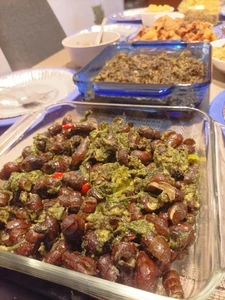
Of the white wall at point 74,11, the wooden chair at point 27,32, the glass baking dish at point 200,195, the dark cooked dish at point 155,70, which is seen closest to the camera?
the glass baking dish at point 200,195

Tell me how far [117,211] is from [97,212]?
0.14 feet

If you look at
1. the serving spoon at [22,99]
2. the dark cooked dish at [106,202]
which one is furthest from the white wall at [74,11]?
the dark cooked dish at [106,202]

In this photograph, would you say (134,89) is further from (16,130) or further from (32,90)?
(32,90)

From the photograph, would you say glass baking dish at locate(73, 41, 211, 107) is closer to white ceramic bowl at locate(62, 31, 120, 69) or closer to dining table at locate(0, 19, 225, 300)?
white ceramic bowl at locate(62, 31, 120, 69)

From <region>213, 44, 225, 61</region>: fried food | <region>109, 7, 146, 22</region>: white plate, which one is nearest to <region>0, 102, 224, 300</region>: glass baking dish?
<region>213, 44, 225, 61</region>: fried food

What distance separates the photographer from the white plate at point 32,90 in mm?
1096

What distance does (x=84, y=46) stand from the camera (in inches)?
52.5

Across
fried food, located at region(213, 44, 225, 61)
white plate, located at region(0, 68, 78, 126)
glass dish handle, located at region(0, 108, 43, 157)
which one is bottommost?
fried food, located at region(213, 44, 225, 61)

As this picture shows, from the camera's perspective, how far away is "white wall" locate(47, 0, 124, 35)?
3.29 m

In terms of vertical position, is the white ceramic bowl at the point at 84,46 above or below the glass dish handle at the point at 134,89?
below

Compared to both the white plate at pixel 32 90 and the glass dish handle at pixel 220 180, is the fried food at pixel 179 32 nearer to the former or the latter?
the white plate at pixel 32 90

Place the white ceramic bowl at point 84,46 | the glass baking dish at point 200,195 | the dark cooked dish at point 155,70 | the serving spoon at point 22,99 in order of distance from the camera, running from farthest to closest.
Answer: the white ceramic bowl at point 84,46 → the serving spoon at point 22,99 → the dark cooked dish at point 155,70 → the glass baking dish at point 200,195

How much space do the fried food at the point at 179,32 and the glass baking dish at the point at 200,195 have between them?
70cm

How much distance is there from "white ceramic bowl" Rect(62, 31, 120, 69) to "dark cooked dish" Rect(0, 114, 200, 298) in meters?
0.60
